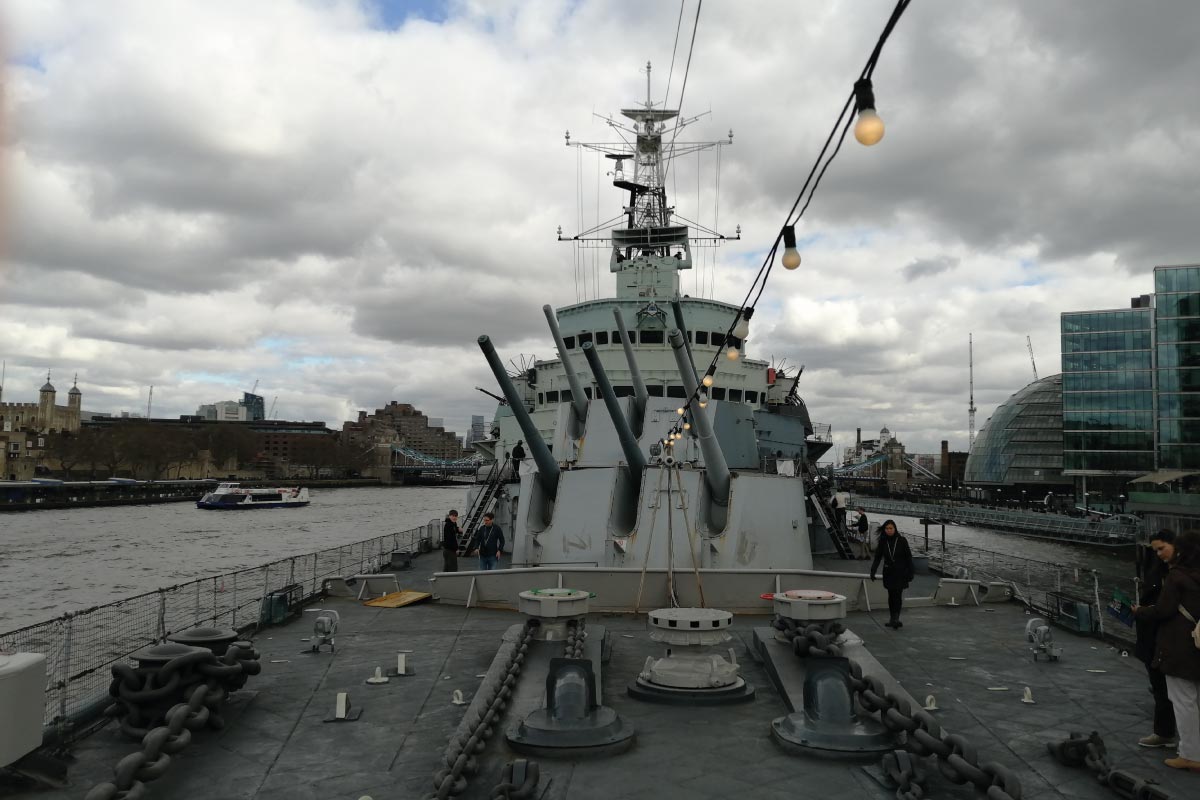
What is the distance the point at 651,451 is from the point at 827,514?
8020mm

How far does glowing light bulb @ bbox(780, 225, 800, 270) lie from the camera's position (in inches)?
219

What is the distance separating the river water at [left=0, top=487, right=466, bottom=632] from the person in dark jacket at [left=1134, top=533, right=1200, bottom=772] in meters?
19.0

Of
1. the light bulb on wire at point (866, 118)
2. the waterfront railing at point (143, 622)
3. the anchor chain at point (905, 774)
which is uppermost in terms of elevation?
the light bulb on wire at point (866, 118)

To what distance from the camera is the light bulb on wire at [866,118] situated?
10.2 feet

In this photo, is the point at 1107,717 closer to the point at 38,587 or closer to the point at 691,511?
the point at 691,511

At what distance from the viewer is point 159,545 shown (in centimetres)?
3175

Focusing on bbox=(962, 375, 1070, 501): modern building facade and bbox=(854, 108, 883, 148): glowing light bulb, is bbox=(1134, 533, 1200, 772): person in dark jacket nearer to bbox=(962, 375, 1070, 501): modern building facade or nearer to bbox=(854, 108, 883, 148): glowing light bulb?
bbox=(854, 108, 883, 148): glowing light bulb

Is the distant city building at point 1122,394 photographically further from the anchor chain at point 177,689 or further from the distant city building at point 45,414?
the distant city building at point 45,414

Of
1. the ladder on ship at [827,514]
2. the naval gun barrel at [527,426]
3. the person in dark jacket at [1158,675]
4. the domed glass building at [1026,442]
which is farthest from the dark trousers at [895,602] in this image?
the domed glass building at [1026,442]

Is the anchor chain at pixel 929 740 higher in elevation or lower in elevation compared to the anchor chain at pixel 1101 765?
higher

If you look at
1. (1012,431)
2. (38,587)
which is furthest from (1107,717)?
(1012,431)

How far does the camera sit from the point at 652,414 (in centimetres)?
1304

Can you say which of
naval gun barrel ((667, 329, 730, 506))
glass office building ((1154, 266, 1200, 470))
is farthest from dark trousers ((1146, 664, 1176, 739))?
glass office building ((1154, 266, 1200, 470))

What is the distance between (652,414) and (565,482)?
6.53 feet
